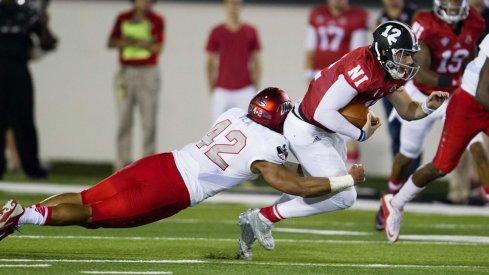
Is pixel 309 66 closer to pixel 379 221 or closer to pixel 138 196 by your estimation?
pixel 379 221

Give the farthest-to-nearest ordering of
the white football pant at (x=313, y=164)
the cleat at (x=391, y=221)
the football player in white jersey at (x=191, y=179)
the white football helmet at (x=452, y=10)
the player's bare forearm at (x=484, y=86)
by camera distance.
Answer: the white football helmet at (x=452, y=10) → the cleat at (x=391, y=221) → the player's bare forearm at (x=484, y=86) → the white football pant at (x=313, y=164) → the football player in white jersey at (x=191, y=179)

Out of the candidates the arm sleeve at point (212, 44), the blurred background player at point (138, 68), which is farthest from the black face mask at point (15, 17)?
the arm sleeve at point (212, 44)

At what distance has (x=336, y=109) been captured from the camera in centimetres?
756

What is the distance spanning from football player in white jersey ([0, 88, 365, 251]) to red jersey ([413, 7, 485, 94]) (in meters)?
2.57

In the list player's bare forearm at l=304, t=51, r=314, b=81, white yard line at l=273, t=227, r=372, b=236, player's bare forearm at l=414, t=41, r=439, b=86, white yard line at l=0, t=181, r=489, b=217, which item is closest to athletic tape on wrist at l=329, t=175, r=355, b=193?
white yard line at l=273, t=227, r=372, b=236

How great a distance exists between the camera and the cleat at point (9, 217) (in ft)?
22.6

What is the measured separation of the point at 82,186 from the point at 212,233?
12.3 feet

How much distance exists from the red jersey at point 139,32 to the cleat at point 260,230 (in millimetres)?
6266

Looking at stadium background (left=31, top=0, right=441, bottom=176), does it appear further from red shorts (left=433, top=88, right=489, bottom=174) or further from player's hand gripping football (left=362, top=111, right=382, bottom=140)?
Answer: player's hand gripping football (left=362, top=111, right=382, bottom=140)

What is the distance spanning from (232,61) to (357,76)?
591 centimetres

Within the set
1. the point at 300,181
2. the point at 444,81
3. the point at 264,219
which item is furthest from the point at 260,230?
the point at 444,81

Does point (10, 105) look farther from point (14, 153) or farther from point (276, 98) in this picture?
point (276, 98)

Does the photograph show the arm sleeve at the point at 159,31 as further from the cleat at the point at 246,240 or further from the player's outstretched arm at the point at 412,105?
the cleat at the point at 246,240

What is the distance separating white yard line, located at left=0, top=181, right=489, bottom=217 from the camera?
1140 centimetres
